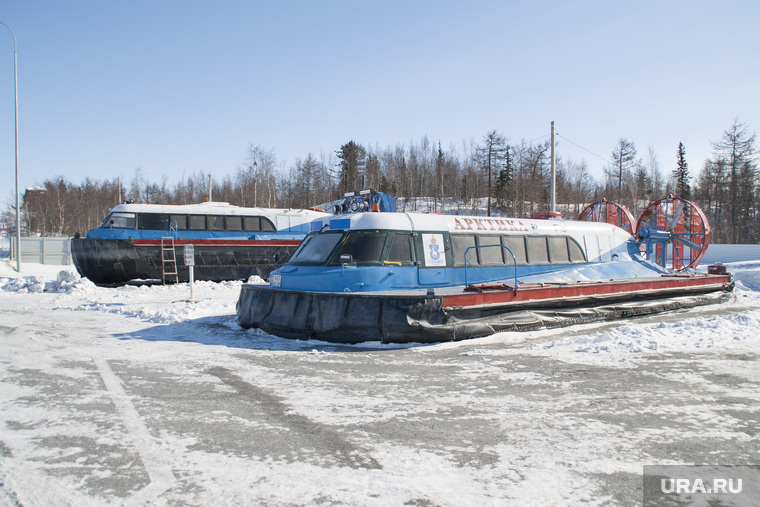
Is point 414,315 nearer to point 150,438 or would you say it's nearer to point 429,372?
point 429,372

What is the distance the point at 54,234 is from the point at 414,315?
187 ft

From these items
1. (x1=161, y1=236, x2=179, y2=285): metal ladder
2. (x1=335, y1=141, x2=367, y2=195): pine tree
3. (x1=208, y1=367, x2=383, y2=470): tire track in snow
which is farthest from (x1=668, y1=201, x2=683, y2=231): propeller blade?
(x1=335, y1=141, x2=367, y2=195): pine tree

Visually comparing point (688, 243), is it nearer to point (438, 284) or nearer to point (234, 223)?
point (438, 284)

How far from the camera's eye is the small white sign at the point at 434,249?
8.42 meters

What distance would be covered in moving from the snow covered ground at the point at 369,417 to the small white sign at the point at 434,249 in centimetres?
164

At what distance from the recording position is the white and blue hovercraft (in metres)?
7.19

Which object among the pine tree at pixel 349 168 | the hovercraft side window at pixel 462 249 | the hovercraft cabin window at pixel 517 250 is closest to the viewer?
the hovercraft side window at pixel 462 249

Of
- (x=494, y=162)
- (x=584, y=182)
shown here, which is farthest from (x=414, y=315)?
(x=584, y=182)

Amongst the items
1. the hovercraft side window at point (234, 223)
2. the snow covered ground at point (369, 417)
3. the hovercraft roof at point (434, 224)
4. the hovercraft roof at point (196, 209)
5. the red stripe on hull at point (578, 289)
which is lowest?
the snow covered ground at point (369, 417)

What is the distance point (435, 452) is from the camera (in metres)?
3.38

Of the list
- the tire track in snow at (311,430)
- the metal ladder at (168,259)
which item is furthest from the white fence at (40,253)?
the tire track in snow at (311,430)

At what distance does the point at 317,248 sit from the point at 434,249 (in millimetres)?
1943

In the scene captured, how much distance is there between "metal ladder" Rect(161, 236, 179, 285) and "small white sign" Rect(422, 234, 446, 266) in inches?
393

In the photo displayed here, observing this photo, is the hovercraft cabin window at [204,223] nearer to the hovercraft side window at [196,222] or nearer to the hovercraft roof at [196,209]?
the hovercraft side window at [196,222]
